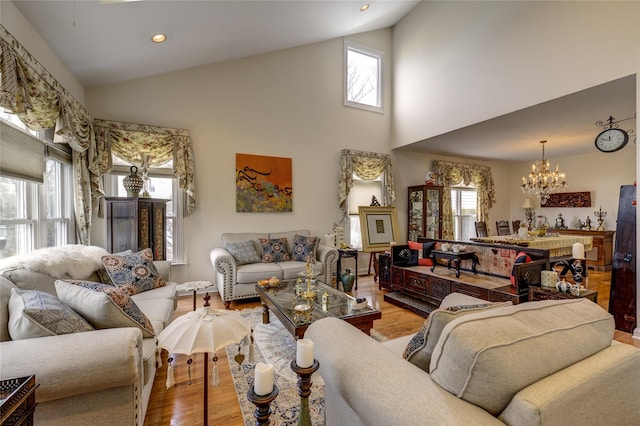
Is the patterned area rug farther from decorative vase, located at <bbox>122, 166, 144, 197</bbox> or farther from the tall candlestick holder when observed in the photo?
the tall candlestick holder

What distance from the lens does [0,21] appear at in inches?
76.0

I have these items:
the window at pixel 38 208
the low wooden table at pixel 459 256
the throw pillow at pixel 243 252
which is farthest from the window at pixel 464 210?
the window at pixel 38 208

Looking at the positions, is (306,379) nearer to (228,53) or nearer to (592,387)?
(592,387)

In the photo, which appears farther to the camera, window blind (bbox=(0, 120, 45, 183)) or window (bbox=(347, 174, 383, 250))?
window (bbox=(347, 174, 383, 250))

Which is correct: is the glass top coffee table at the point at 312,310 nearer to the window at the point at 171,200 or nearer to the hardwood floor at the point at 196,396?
the hardwood floor at the point at 196,396

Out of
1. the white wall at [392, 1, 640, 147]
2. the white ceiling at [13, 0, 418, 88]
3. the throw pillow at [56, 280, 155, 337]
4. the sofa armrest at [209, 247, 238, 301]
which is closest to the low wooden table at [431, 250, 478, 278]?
the white wall at [392, 1, 640, 147]

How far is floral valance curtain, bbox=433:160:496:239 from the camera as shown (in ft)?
20.6

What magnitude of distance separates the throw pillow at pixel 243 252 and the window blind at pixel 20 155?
2.17 metres

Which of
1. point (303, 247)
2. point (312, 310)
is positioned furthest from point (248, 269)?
point (312, 310)

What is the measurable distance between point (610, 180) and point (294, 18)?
7150 millimetres

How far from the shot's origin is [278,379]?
2074mm

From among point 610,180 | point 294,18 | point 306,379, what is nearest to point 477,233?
point 610,180

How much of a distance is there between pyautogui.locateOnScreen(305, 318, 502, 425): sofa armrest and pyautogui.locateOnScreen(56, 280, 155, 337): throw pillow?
1071mm

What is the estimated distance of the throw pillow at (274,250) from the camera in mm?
4285
